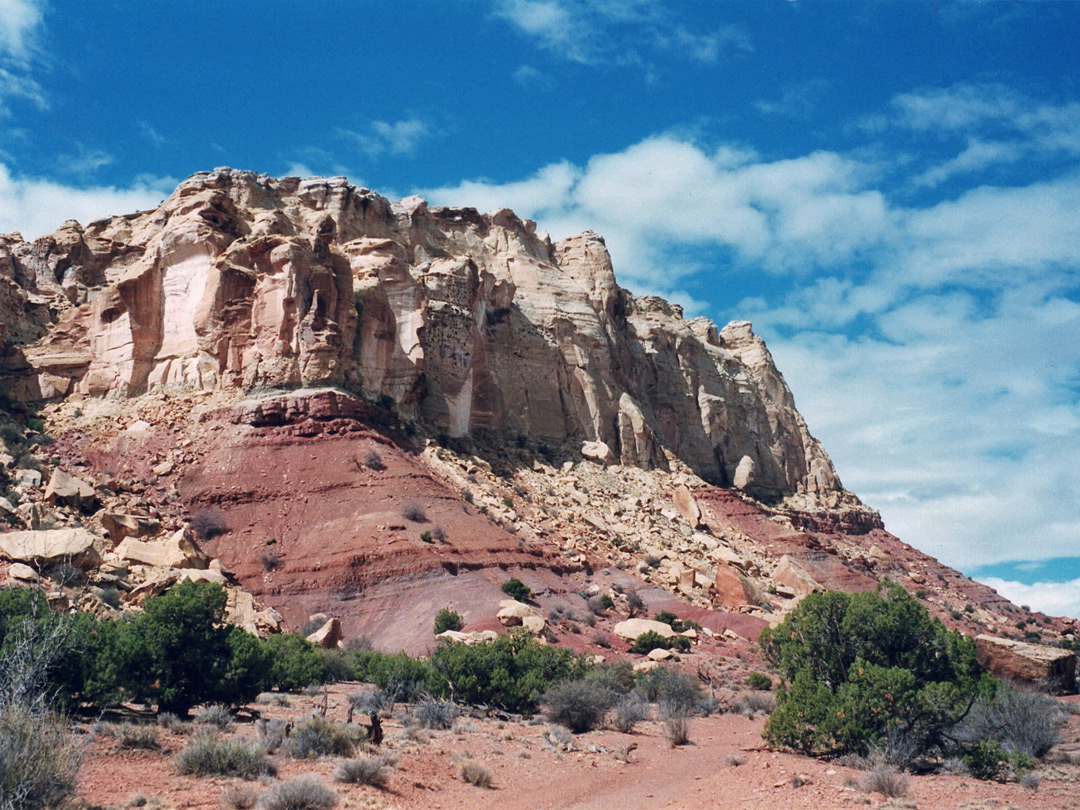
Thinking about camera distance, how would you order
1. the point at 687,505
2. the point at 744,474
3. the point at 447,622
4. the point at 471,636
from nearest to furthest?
the point at 471,636, the point at 447,622, the point at 687,505, the point at 744,474

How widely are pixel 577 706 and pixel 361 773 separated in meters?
9.36

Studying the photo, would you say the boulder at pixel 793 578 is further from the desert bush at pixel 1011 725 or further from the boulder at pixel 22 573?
the boulder at pixel 22 573

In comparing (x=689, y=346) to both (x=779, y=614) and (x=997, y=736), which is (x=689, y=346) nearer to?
(x=779, y=614)

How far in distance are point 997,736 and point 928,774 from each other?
14.6ft

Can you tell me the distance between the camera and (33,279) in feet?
196

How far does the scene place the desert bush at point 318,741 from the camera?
15797 millimetres

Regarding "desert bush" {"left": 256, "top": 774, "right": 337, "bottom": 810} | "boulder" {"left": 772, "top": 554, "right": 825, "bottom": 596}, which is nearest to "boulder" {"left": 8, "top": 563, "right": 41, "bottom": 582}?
"desert bush" {"left": 256, "top": 774, "right": 337, "bottom": 810}

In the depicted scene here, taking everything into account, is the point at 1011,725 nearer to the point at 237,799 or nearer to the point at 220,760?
the point at 237,799

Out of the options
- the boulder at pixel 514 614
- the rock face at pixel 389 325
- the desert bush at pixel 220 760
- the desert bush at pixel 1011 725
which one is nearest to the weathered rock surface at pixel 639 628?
the boulder at pixel 514 614

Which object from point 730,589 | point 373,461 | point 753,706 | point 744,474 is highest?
point 744,474

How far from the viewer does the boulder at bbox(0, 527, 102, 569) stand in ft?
90.4

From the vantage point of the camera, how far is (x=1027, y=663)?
101 ft

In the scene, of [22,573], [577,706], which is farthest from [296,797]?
[22,573]

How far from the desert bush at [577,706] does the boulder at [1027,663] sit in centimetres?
1591
